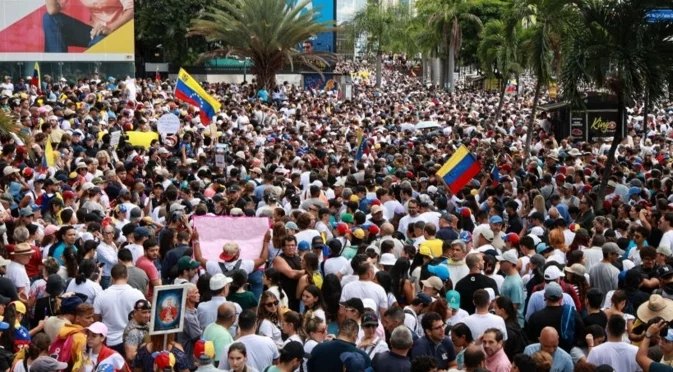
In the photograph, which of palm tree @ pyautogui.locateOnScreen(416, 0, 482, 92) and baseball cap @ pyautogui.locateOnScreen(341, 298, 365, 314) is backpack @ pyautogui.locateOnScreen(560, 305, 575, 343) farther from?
palm tree @ pyautogui.locateOnScreen(416, 0, 482, 92)

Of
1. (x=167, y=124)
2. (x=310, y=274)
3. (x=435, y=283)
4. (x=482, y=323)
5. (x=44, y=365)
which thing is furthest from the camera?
(x=167, y=124)

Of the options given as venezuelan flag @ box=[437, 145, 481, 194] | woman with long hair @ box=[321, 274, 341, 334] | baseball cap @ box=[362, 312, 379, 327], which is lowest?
woman with long hair @ box=[321, 274, 341, 334]

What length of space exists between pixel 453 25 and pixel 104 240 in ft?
169

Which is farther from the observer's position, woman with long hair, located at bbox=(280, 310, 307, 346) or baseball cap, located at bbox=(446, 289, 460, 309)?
baseball cap, located at bbox=(446, 289, 460, 309)

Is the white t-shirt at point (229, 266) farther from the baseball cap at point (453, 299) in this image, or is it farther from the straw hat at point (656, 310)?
the straw hat at point (656, 310)

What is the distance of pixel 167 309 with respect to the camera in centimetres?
864

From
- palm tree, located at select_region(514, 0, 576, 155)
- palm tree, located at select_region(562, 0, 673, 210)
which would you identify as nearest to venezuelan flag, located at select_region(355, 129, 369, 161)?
palm tree, located at select_region(514, 0, 576, 155)

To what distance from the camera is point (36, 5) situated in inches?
1586

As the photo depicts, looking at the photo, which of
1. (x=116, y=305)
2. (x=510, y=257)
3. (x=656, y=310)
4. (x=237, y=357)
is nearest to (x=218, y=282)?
(x=116, y=305)

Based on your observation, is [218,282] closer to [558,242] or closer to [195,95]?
[558,242]

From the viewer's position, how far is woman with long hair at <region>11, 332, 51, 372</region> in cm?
836

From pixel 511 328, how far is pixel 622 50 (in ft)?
33.9

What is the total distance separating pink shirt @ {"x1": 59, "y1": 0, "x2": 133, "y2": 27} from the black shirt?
32947 mm

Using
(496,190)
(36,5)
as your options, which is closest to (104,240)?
(496,190)
